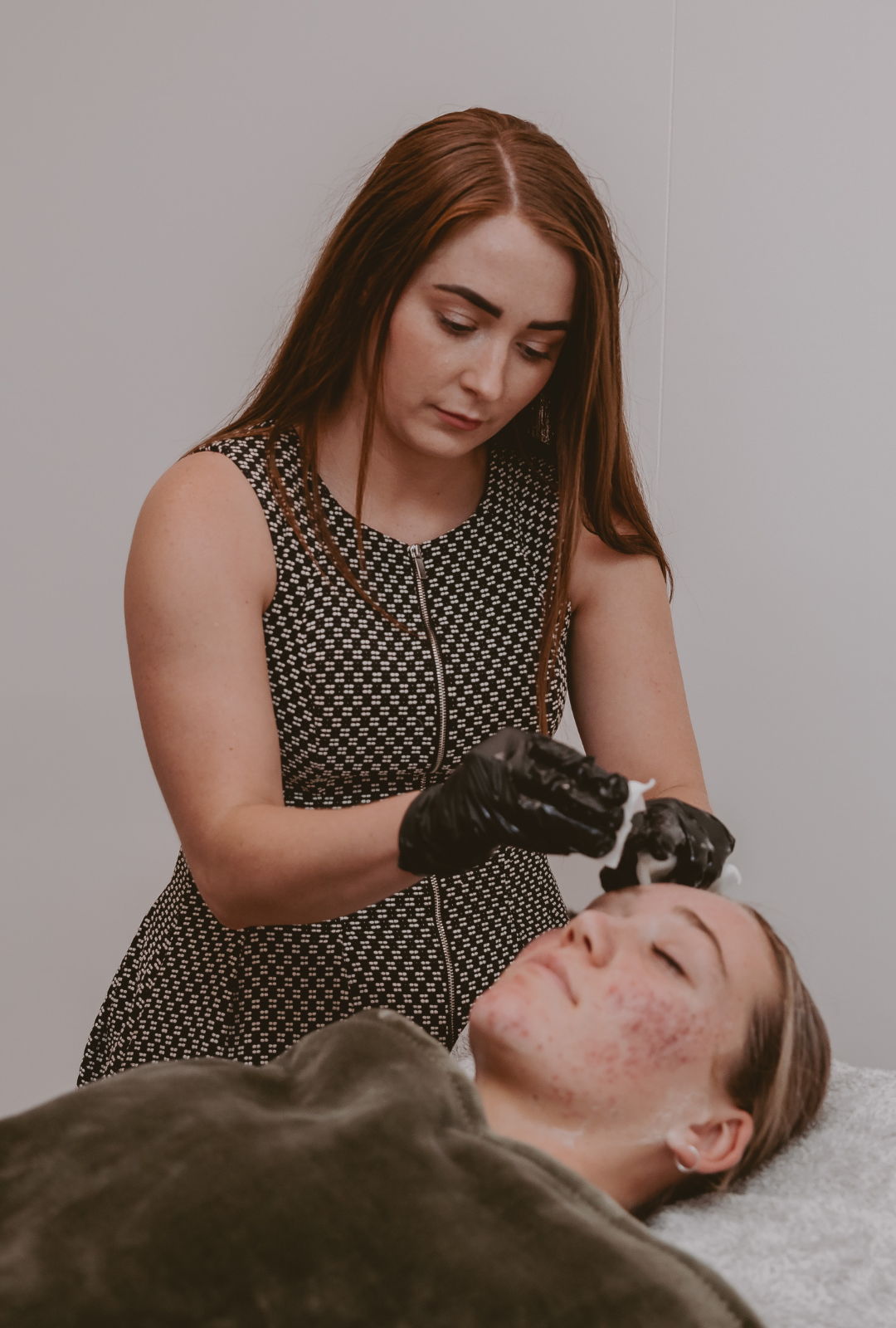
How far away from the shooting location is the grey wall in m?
1.97

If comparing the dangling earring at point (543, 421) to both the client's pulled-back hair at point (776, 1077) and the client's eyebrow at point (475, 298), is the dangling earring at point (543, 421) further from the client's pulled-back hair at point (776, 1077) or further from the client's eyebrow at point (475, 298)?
the client's pulled-back hair at point (776, 1077)

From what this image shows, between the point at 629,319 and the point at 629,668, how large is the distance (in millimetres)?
775

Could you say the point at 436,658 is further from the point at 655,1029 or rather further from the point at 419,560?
the point at 655,1029

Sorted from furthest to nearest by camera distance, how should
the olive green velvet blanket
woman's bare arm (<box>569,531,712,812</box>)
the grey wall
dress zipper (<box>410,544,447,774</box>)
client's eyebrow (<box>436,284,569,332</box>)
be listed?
the grey wall
woman's bare arm (<box>569,531,712,812</box>)
dress zipper (<box>410,544,447,774</box>)
client's eyebrow (<box>436,284,569,332</box>)
the olive green velvet blanket

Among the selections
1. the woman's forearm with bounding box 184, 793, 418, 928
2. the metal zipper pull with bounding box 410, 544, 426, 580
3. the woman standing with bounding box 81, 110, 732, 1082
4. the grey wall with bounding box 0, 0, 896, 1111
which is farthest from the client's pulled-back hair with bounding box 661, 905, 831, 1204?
the grey wall with bounding box 0, 0, 896, 1111

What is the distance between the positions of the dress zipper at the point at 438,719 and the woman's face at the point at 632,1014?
18 cm

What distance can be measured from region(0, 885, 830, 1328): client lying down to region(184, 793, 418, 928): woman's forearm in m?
0.12

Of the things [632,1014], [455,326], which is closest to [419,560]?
[455,326]

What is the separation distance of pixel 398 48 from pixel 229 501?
115 centimetres

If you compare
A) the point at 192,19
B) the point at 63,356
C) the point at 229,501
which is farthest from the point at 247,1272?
the point at 192,19

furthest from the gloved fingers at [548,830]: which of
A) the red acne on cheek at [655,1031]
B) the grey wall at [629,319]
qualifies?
the grey wall at [629,319]

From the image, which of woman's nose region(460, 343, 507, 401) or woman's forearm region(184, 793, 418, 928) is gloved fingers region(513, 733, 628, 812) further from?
woman's nose region(460, 343, 507, 401)

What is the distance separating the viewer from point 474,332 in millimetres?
1326

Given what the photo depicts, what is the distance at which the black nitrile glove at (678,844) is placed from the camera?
50.3 inches
